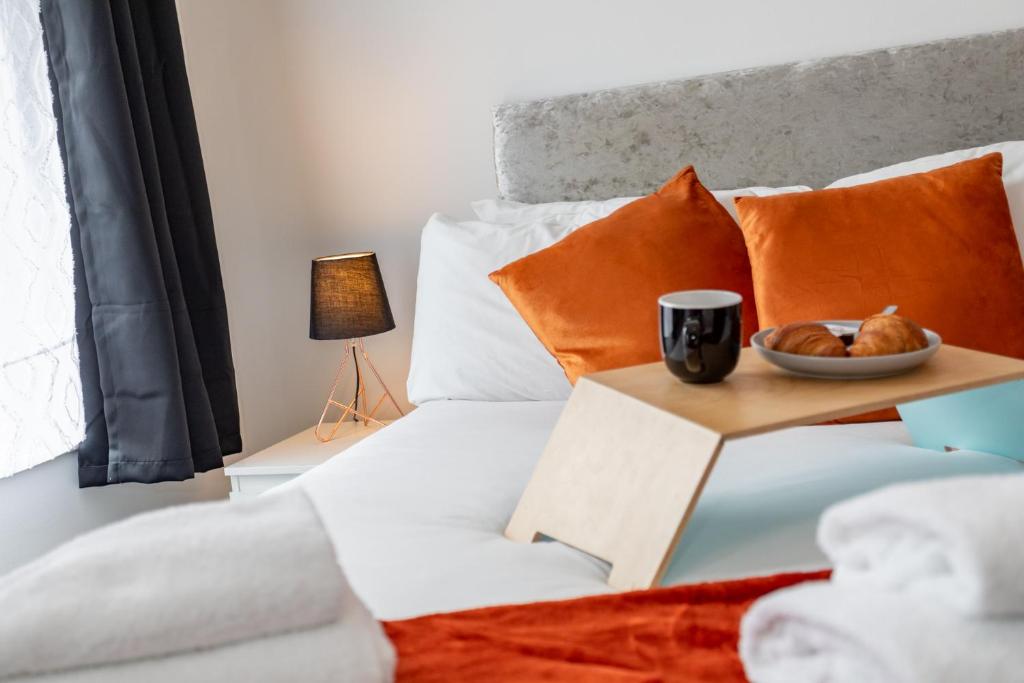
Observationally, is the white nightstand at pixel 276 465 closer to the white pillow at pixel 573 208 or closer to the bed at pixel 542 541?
the bed at pixel 542 541

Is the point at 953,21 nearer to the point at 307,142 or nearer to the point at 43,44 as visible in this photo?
the point at 307,142

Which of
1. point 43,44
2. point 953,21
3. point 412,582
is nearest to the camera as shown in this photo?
point 412,582

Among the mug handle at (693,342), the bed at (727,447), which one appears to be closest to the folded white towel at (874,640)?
the bed at (727,447)

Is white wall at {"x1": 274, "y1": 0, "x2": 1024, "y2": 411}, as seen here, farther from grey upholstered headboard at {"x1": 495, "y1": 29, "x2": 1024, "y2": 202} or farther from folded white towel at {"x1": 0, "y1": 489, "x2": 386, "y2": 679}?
folded white towel at {"x1": 0, "y1": 489, "x2": 386, "y2": 679}

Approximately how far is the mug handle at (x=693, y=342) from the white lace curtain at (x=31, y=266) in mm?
1538

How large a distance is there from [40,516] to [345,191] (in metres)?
1.22

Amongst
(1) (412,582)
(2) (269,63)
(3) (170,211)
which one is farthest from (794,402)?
(2) (269,63)

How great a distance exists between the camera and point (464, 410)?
1956mm

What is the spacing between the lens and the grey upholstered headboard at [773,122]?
7.25 ft

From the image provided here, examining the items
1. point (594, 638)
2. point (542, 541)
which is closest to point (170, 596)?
point (594, 638)

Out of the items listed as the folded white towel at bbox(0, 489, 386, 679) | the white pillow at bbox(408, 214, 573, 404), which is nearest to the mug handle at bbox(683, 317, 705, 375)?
the folded white towel at bbox(0, 489, 386, 679)

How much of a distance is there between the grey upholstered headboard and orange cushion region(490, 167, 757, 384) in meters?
0.54

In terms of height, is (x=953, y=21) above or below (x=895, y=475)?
above

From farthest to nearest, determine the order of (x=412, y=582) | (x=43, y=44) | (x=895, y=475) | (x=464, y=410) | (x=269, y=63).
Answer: (x=269, y=63) → (x=43, y=44) → (x=464, y=410) → (x=895, y=475) → (x=412, y=582)
